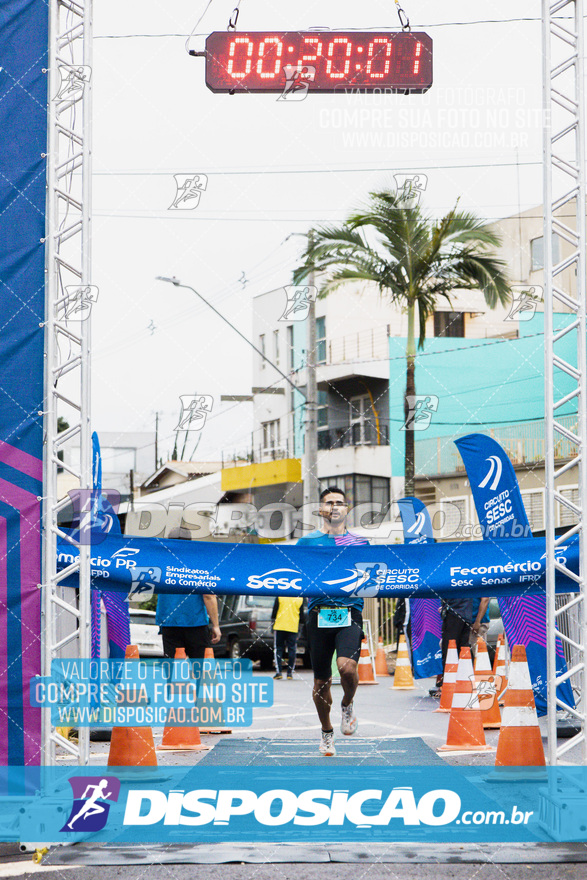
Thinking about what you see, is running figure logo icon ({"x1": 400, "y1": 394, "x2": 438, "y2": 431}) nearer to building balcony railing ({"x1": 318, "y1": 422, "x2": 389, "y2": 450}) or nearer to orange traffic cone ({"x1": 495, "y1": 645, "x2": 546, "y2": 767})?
building balcony railing ({"x1": 318, "y1": 422, "x2": 389, "y2": 450})

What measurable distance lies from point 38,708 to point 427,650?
780cm

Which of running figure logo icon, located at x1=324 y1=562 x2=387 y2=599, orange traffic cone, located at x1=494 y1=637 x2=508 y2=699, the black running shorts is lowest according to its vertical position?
orange traffic cone, located at x1=494 y1=637 x2=508 y2=699

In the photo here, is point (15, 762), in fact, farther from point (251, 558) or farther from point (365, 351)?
point (365, 351)

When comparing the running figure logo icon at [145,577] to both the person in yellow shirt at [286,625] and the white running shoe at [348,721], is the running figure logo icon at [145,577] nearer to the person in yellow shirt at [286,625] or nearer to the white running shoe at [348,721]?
the white running shoe at [348,721]

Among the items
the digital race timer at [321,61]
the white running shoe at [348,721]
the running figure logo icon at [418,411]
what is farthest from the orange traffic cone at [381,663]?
the digital race timer at [321,61]

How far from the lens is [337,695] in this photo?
13.0 meters

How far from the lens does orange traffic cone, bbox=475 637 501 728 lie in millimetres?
9758

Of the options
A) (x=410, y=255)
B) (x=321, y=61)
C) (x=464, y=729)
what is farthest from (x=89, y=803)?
(x=410, y=255)

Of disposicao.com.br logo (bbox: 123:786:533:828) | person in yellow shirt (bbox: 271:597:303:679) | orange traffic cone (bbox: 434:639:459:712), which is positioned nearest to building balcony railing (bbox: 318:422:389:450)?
person in yellow shirt (bbox: 271:597:303:679)

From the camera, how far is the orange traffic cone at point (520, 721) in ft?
21.3

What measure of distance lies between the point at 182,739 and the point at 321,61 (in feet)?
17.2

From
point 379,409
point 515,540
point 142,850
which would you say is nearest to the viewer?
point 142,850

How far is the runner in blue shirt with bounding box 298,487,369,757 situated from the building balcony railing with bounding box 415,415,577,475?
16610 mm

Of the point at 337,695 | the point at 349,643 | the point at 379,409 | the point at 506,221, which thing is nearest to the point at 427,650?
the point at 337,695
